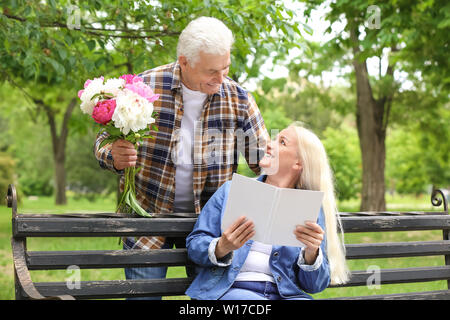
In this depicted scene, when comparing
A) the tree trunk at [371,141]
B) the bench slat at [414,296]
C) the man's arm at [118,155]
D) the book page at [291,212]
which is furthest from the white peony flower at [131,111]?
the tree trunk at [371,141]

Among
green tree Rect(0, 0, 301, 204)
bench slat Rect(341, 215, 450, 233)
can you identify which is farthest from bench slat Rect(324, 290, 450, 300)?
green tree Rect(0, 0, 301, 204)

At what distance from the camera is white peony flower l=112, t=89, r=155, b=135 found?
9.41 feet

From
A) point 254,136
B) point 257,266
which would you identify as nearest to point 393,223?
point 254,136

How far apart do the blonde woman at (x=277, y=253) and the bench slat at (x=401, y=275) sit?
0.52 metres

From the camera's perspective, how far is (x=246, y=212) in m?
2.69

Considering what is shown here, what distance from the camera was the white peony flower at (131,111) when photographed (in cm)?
287

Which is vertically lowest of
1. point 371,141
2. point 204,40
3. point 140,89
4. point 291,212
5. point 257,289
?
point 257,289

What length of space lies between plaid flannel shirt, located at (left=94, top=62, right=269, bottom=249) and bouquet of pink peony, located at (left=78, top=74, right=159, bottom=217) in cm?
24

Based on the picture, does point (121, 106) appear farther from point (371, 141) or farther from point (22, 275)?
point (371, 141)

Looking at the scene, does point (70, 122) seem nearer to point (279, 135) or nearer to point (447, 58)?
point (447, 58)

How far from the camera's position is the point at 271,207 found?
105 inches

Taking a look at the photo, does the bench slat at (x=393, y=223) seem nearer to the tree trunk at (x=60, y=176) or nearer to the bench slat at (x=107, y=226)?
the bench slat at (x=107, y=226)

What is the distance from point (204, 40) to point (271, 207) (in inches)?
39.9

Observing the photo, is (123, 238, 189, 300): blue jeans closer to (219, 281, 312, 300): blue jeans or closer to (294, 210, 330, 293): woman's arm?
(219, 281, 312, 300): blue jeans
